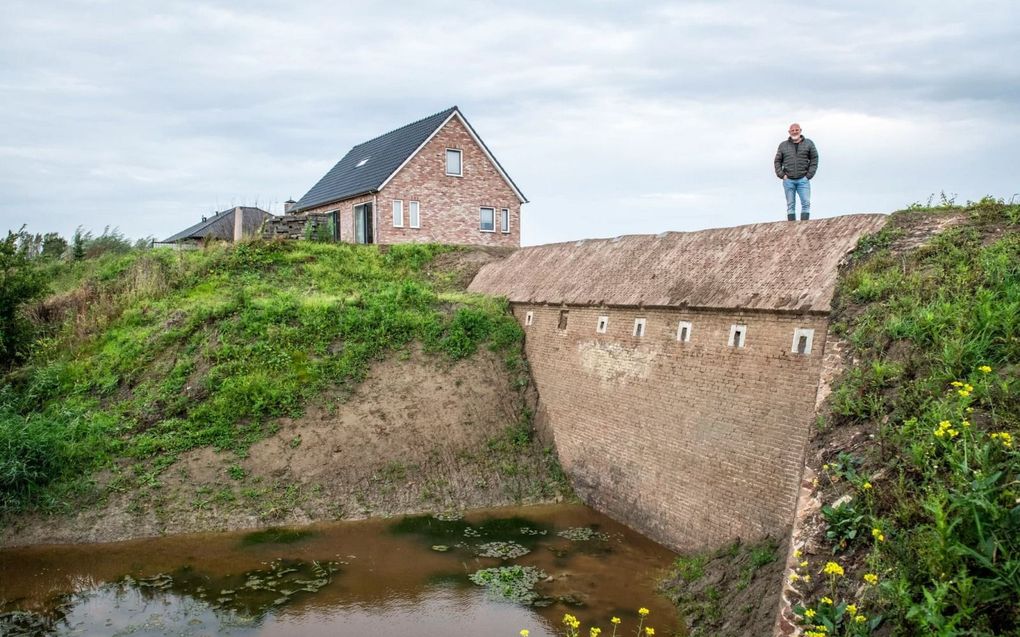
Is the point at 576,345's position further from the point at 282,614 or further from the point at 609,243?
the point at 282,614

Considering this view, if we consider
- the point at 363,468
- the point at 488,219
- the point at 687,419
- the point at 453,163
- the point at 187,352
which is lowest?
the point at 363,468

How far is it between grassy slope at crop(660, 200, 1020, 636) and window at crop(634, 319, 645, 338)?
4106 mm

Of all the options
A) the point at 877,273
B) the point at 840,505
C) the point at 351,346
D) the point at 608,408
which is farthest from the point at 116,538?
the point at 877,273

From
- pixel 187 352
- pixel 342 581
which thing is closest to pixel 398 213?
pixel 187 352

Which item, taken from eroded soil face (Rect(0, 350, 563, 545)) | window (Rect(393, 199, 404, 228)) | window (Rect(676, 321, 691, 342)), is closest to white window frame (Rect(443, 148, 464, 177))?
window (Rect(393, 199, 404, 228))

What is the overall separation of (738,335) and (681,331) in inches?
52.4

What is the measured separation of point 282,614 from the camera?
1045cm

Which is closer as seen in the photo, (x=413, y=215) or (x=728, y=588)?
(x=728, y=588)

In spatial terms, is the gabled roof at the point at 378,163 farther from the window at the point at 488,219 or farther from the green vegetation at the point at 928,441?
the green vegetation at the point at 928,441

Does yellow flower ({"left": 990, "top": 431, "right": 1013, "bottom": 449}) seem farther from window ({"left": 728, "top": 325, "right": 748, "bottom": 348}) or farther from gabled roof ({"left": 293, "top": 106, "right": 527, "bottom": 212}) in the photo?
gabled roof ({"left": 293, "top": 106, "right": 527, "bottom": 212})

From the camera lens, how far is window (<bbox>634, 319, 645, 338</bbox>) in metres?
14.0

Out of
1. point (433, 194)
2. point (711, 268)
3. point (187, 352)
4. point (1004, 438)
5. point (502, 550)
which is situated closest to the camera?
point (1004, 438)

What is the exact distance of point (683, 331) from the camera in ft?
42.4

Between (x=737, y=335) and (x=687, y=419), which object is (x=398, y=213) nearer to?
(x=687, y=419)
